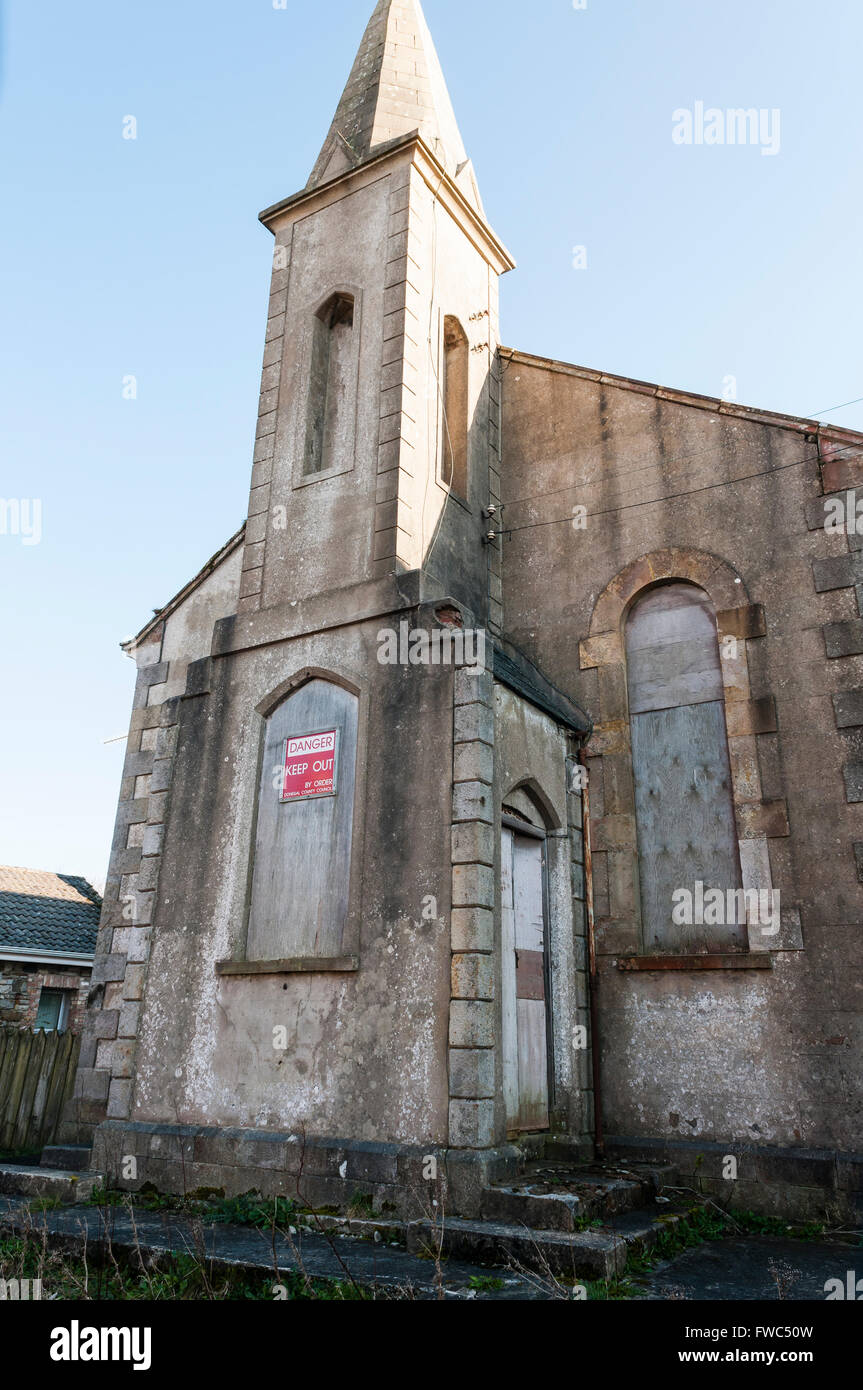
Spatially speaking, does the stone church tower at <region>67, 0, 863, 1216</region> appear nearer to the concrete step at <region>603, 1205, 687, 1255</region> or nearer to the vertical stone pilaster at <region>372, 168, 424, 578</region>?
the vertical stone pilaster at <region>372, 168, 424, 578</region>

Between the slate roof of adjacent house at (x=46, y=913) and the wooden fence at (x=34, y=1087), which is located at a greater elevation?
the slate roof of adjacent house at (x=46, y=913)

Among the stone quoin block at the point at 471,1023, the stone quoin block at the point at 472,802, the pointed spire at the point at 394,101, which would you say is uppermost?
the pointed spire at the point at 394,101

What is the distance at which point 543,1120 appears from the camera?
8570 mm

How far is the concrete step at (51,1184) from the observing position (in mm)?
8203

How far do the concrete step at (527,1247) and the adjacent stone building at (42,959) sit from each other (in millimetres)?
13570

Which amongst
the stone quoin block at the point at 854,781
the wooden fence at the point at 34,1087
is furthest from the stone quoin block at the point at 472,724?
the wooden fence at the point at 34,1087

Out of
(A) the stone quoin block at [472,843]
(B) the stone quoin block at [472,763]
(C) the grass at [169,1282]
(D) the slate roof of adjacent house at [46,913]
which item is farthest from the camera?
(D) the slate roof of adjacent house at [46,913]

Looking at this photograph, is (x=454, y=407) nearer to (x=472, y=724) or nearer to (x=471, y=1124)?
(x=472, y=724)

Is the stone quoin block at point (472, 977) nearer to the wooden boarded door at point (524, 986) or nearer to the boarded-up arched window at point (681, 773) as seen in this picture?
the wooden boarded door at point (524, 986)

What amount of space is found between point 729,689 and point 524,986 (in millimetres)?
3474

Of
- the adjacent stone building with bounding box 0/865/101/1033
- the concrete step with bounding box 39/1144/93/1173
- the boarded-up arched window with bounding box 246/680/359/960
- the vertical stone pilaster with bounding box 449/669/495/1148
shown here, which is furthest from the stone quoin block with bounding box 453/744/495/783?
the adjacent stone building with bounding box 0/865/101/1033

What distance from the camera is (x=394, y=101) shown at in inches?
488

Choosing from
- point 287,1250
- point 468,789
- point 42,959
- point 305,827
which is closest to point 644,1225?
point 287,1250

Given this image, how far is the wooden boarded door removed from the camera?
8.23 meters
